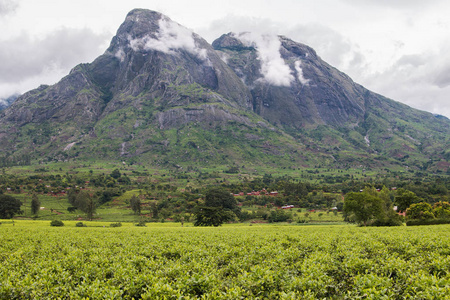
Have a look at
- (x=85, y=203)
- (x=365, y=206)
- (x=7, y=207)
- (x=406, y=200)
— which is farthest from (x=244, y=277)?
(x=7, y=207)

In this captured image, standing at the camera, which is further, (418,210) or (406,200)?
(406,200)

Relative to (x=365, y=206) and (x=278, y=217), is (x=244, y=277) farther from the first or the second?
(x=278, y=217)

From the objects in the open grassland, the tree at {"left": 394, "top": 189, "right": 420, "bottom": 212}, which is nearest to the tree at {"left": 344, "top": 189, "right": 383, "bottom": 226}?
the tree at {"left": 394, "top": 189, "right": 420, "bottom": 212}

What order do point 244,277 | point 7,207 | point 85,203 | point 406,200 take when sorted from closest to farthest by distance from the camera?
point 244,277 < point 406,200 < point 7,207 < point 85,203

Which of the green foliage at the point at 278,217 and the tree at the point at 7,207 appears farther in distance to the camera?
the green foliage at the point at 278,217

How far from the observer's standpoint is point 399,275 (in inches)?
504

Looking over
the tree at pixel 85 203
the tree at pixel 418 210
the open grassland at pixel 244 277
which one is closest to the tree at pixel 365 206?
the tree at pixel 418 210

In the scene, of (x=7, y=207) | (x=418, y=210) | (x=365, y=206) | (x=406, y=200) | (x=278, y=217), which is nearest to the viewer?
(x=365, y=206)

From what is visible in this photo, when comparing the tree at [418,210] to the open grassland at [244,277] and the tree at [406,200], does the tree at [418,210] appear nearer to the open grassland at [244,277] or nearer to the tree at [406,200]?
the tree at [406,200]

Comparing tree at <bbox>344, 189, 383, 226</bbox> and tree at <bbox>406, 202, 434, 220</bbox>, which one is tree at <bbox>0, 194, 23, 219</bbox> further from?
tree at <bbox>406, 202, 434, 220</bbox>

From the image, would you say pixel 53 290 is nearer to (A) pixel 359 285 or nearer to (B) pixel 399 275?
(A) pixel 359 285

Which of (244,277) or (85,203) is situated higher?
(244,277)

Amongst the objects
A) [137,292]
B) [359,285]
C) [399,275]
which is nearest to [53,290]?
[137,292]

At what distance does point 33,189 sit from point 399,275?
233 m
